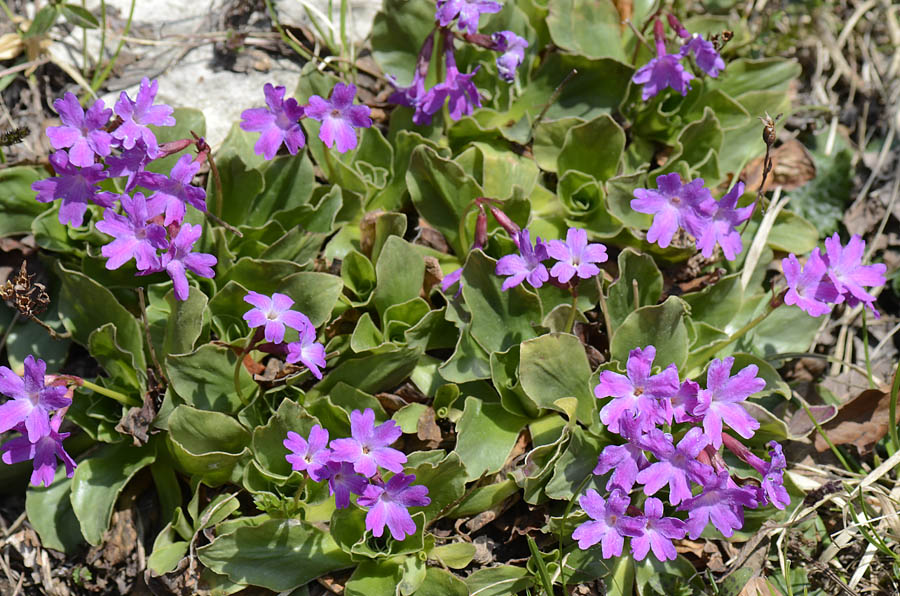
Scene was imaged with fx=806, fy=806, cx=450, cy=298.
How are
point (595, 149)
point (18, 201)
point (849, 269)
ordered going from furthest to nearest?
point (595, 149)
point (18, 201)
point (849, 269)

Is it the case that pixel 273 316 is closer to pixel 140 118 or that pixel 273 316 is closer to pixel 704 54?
pixel 140 118

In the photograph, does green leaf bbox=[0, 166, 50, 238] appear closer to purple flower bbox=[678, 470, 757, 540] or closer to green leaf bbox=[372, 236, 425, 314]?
green leaf bbox=[372, 236, 425, 314]

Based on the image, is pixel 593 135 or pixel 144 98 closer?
pixel 144 98

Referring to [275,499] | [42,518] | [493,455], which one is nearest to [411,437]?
[493,455]

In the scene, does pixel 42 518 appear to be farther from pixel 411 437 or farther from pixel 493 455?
pixel 493 455

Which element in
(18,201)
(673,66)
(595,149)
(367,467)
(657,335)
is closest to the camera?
(367,467)

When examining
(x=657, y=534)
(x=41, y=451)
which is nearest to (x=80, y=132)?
(x=41, y=451)
